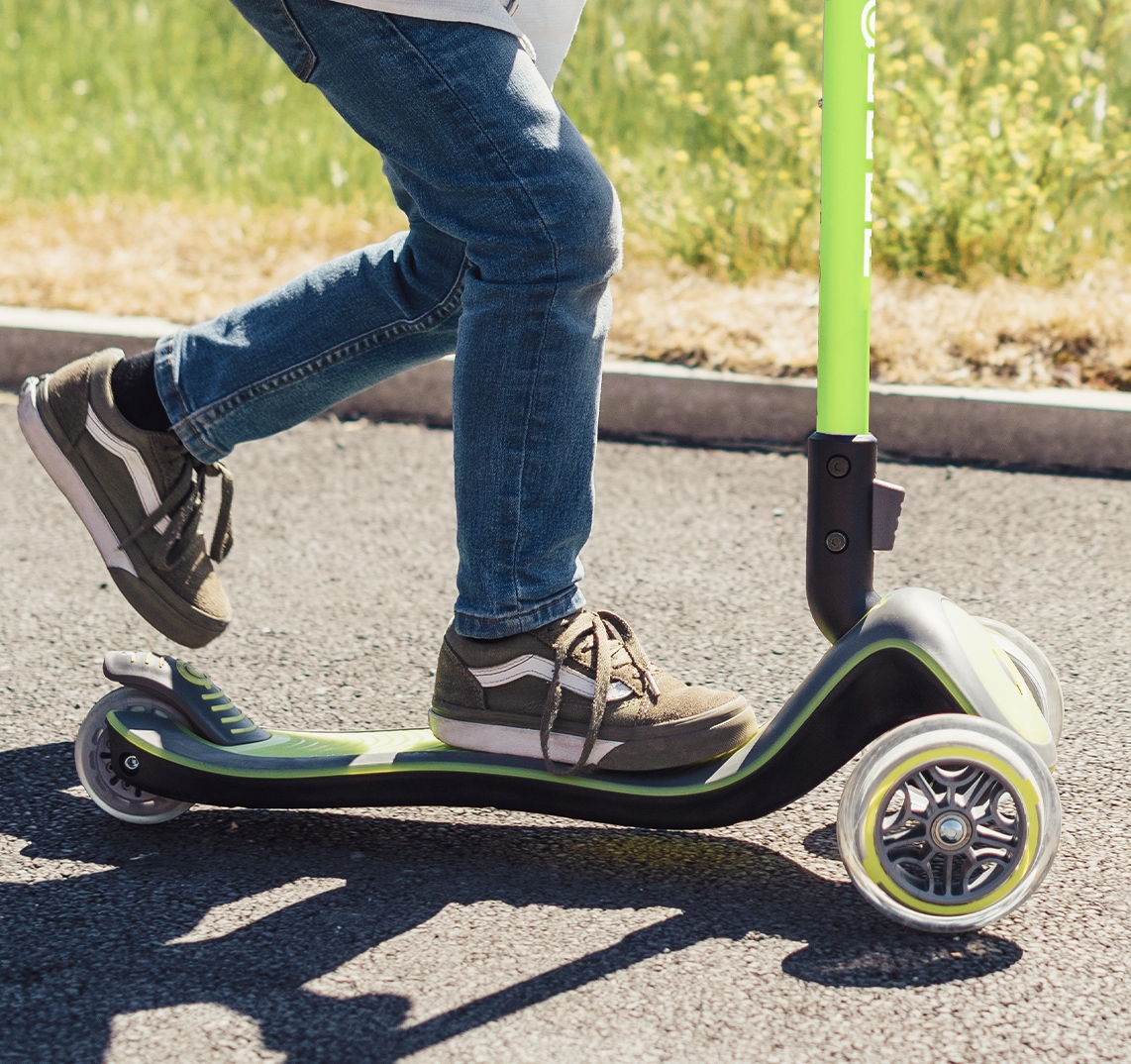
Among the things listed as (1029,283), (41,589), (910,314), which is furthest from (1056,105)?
(41,589)

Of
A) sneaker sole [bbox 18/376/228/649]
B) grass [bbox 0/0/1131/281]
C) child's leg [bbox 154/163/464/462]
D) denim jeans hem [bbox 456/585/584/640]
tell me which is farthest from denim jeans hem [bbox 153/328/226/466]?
grass [bbox 0/0/1131/281]

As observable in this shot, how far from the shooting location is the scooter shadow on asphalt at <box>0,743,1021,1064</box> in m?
1.70

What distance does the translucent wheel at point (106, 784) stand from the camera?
2.16m

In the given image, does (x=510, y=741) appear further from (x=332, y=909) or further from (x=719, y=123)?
(x=719, y=123)

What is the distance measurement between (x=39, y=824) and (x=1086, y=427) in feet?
9.10

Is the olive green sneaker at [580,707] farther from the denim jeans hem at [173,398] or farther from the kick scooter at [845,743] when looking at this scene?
the denim jeans hem at [173,398]

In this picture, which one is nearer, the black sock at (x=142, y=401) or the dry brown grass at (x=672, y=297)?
the black sock at (x=142, y=401)

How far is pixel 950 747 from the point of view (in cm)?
179

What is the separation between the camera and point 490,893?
1.98m

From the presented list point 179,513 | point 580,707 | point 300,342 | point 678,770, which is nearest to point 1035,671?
point 678,770

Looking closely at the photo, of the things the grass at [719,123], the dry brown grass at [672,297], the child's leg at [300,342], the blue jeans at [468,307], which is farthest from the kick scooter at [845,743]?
the grass at [719,123]

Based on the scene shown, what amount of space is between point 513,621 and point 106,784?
624mm

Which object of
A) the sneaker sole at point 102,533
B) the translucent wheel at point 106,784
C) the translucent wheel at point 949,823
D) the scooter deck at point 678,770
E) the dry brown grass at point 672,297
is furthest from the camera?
the dry brown grass at point 672,297

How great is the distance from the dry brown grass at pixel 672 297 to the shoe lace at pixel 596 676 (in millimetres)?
2211
